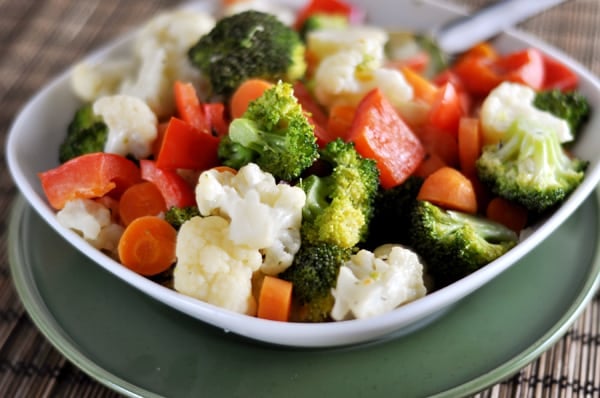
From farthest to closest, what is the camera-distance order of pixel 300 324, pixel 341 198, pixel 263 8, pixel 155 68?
1. pixel 263 8
2. pixel 155 68
3. pixel 341 198
4. pixel 300 324

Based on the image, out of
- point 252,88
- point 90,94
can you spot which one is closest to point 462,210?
point 252,88

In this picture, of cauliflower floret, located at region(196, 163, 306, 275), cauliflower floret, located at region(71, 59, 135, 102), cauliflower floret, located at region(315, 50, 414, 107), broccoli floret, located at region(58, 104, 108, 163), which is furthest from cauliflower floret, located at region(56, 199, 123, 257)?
cauliflower floret, located at region(315, 50, 414, 107)

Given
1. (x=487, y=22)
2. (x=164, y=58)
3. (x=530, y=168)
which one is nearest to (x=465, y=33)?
(x=487, y=22)

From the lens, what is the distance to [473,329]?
1.79m

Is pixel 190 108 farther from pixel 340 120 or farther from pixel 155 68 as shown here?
pixel 340 120

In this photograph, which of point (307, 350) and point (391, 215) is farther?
point (391, 215)

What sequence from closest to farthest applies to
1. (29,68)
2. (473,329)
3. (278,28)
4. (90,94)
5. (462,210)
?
(473,329) < (462,210) < (278,28) < (90,94) < (29,68)

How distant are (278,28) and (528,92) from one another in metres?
0.83

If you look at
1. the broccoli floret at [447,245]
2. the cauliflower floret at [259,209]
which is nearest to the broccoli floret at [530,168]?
the broccoli floret at [447,245]

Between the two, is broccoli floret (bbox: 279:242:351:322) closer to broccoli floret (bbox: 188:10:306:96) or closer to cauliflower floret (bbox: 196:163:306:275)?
cauliflower floret (bbox: 196:163:306:275)

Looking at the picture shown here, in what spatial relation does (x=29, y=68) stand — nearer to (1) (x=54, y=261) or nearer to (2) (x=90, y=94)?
(2) (x=90, y=94)

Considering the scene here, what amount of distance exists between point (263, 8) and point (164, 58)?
607 millimetres

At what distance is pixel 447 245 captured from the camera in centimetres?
178

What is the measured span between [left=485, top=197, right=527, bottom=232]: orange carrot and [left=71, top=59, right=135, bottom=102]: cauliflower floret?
4.51 feet
